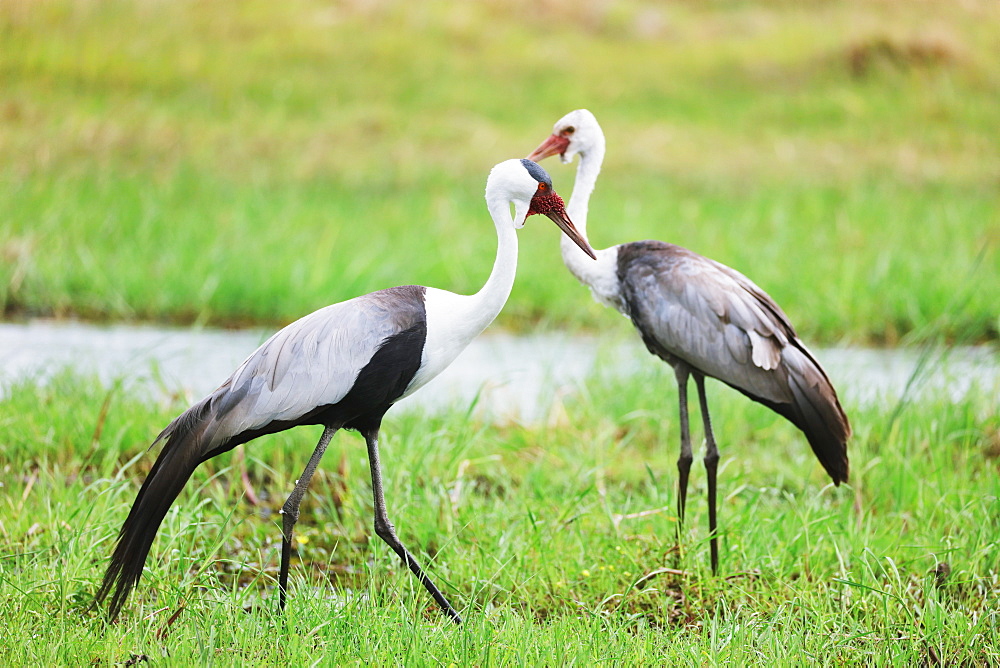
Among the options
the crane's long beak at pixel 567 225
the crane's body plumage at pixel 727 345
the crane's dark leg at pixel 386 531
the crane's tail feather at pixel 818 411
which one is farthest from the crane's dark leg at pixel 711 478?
the crane's dark leg at pixel 386 531

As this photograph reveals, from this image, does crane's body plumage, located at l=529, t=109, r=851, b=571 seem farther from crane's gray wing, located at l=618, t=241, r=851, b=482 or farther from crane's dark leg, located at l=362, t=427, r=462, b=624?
crane's dark leg, located at l=362, t=427, r=462, b=624

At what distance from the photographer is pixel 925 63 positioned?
42.8 ft

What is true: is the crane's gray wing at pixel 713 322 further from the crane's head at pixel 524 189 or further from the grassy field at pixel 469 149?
the grassy field at pixel 469 149

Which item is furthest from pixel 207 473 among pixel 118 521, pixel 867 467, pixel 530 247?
pixel 530 247

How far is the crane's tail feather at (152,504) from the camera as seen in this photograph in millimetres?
3258

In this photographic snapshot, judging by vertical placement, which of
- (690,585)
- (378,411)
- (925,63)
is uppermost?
(925,63)

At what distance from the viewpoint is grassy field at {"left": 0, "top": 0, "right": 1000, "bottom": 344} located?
275 inches

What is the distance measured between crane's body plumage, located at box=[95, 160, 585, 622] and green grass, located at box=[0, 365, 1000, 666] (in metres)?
0.24

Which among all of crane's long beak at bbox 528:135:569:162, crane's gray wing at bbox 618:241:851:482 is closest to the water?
crane's long beak at bbox 528:135:569:162

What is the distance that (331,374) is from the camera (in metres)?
3.35

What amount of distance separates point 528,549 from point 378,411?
0.77 m

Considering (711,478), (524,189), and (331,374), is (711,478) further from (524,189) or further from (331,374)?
(331,374)

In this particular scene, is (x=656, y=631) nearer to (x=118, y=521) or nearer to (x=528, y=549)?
(x=528, y=549)

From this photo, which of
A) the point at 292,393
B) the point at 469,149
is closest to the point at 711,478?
the point at 292,393
